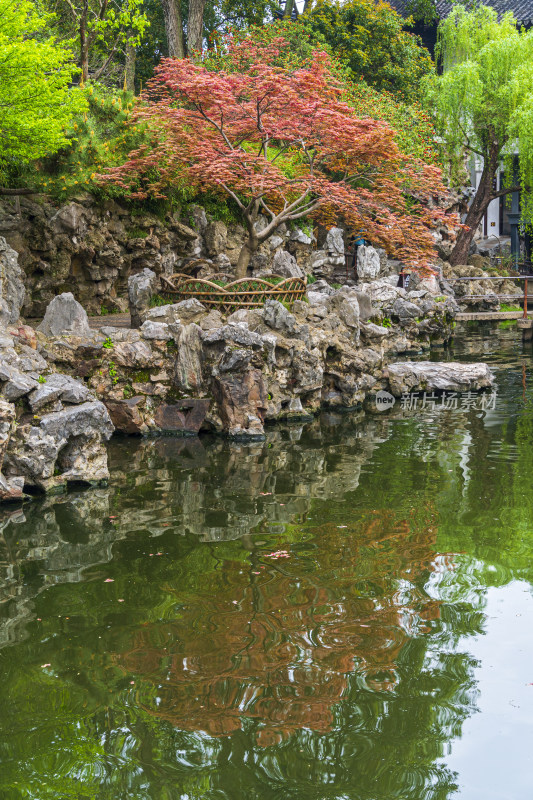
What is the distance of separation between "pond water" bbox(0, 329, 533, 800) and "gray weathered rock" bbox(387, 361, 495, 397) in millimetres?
5640

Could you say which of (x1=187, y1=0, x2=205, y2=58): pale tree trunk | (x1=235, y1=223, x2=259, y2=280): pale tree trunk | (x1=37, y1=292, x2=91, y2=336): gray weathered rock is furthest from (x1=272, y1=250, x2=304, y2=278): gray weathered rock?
(x1=187, y1=0, x2=205, y2=58): pale tree trunk

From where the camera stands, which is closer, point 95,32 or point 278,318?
point 278,318

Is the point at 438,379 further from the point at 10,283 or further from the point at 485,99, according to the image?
the point at 485,99

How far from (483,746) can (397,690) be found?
2.13 ft

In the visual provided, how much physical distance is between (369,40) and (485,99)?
188 inches

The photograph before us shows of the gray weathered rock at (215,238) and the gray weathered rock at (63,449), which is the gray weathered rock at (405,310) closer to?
the gray weathered rock at (215,238)

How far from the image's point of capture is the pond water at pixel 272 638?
3986 mm

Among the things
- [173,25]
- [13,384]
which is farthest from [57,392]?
[173,25]

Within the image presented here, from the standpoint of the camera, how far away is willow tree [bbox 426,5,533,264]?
24859 millimetres

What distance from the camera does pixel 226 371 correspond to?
467 inches

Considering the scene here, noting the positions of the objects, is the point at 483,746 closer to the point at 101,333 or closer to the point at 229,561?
the point at 229,561

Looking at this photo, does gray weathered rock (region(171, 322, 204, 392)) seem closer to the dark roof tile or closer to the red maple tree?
the red maple tree

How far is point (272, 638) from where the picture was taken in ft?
17.3

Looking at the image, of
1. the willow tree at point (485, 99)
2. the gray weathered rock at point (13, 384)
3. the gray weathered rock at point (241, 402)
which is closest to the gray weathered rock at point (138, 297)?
the gray weathered rock at point (241, 402)
